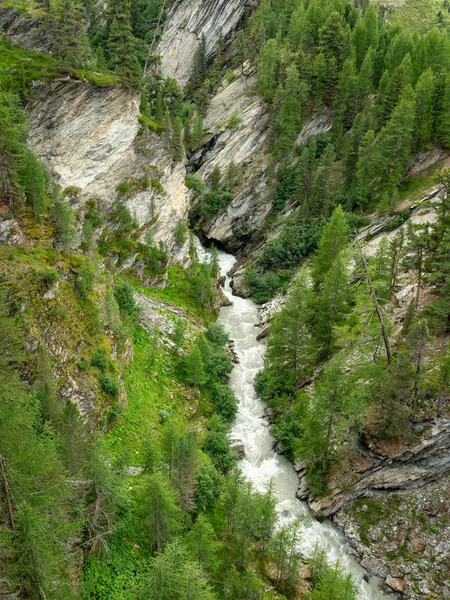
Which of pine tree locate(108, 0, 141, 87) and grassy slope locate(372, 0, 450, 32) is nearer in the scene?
pine tree locate(108, 0, 141, 87)

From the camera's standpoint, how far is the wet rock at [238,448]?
38188 mm

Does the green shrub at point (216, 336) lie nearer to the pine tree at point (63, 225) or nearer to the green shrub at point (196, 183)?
the pine tree at point (63, 225)

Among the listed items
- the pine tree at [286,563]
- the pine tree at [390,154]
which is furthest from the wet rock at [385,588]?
the pine tree at [390,154]

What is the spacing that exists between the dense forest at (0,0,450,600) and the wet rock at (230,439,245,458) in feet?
5.17

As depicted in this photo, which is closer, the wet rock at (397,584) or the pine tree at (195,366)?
the wet rock at (397,584)

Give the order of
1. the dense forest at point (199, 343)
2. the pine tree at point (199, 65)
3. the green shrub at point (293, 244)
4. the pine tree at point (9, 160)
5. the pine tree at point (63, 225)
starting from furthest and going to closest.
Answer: the pine tree at point (199, 65) < the green shrub at point (293, 244) < the pine tree at point (63, 225) < the pine tree at point (9, 160) < the dense forest at point (199, 343)

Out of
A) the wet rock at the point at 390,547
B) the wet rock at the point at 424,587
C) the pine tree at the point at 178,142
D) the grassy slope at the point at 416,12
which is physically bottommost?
the grassy slope at the point at 416,12

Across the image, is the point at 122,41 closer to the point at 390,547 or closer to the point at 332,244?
the point at 332,244

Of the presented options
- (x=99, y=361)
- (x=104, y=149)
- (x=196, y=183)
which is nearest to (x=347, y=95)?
(x=196, y=183)

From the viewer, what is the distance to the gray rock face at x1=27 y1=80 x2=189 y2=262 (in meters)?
50.5

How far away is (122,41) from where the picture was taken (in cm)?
5844

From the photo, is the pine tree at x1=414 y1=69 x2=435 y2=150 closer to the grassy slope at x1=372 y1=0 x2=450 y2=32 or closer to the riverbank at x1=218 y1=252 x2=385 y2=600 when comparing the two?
the riverbank at x1=218 y1=252 x2=385 y2=600

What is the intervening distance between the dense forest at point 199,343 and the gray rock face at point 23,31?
3.48 m

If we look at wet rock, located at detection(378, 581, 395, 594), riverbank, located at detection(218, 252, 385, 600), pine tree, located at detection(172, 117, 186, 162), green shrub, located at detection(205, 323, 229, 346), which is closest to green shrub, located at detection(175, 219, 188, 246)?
pine tree, located at detection(172, 117, 186, 162)
